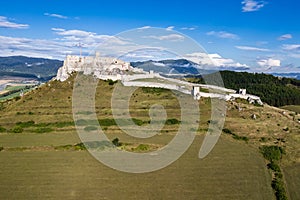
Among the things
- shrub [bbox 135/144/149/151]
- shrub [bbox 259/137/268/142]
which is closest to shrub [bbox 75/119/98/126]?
shrub [bbox 135/144/149/151]

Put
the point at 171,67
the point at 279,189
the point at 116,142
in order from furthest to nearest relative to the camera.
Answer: the point at 171,67
the point at 116,142
the point at 279,189

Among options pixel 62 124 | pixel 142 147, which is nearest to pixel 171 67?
pixel 62 124

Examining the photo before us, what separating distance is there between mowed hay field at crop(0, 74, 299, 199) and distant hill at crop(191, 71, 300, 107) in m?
38.6

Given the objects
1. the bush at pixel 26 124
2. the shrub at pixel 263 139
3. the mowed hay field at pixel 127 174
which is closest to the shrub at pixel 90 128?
the mowed hay field at pixel 127 174

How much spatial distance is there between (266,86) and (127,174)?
89.0 metres

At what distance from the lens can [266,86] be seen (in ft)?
373

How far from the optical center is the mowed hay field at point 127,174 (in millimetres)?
31781

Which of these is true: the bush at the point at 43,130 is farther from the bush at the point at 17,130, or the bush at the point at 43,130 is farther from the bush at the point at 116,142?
the bush at the point at 116,142

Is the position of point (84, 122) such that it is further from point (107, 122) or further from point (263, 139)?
point (263, 139)

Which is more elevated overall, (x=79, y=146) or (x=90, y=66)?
(x=90, y=66)

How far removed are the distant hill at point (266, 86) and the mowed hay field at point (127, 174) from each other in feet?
126

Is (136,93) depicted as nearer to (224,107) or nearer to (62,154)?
(224,107)

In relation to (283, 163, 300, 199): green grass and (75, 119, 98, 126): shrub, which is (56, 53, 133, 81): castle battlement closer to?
(75, 119, 98, 126): shrub

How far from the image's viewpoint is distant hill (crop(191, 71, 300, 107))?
10319cm
